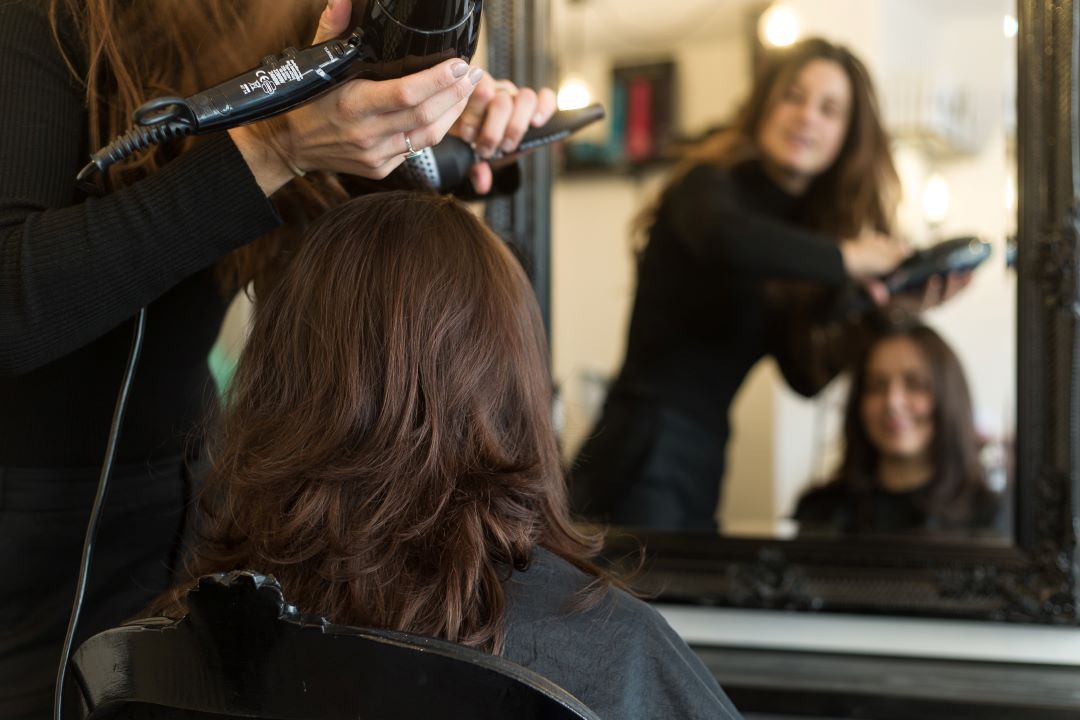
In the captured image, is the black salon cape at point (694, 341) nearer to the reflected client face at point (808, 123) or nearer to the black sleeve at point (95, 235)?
the reflected client face at point (808, 123)

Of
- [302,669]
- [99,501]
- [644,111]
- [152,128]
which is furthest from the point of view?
[644,111]

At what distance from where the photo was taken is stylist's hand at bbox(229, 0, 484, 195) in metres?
0.63

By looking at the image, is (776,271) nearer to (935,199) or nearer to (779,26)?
(935,199)

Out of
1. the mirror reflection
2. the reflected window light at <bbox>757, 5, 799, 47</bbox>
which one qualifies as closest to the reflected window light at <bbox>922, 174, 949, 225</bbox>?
the mirror reflection

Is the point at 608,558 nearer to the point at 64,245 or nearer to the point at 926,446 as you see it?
the point at 926,446

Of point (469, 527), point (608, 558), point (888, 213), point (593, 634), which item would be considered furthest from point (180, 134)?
point (888, 213)

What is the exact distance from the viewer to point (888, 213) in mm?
1346

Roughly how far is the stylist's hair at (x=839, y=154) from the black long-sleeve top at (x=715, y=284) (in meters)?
0.03

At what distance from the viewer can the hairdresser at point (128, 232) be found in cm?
65

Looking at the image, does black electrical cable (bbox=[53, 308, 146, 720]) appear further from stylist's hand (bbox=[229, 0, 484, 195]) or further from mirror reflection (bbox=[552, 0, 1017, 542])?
mirror reflection (bbox=[552, 0, 1017, 542])

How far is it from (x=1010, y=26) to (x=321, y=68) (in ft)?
2.83

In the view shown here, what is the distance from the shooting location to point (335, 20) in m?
0.65

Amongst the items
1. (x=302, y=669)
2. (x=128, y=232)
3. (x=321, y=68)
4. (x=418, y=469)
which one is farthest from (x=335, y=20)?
(x=302, y=669)

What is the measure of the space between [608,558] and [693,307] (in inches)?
13.7
